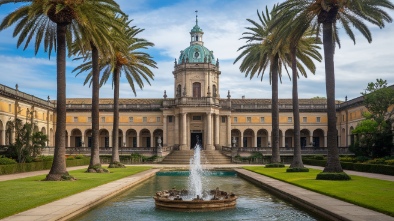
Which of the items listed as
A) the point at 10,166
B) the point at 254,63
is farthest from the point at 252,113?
the point at 10,166

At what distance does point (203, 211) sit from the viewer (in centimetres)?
1742

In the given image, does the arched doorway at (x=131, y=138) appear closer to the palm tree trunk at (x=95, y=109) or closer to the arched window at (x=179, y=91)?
the arched window at (x=179, y=91)

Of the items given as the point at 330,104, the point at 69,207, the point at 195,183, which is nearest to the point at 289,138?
the point at 330,104

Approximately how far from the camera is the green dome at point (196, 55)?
262 ft

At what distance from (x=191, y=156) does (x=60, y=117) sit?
3868 centimetres

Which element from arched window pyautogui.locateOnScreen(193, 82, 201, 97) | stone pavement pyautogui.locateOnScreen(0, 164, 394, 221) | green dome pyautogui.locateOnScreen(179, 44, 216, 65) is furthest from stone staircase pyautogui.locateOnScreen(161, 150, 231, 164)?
stone pavement pyautogui.locateOnScreen(0, 164, 394, 221)

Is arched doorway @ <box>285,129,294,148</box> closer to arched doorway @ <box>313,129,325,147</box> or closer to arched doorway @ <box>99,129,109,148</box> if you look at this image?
arched doorway @ <box>313,129,325,147</box>

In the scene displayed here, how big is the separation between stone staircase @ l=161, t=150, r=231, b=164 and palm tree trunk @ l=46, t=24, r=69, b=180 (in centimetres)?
3443

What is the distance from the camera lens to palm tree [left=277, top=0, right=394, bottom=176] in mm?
28125

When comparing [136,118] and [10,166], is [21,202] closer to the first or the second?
[10,166]

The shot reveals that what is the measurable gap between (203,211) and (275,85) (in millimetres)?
31239

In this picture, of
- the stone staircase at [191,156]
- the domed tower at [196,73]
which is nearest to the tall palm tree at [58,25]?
the stone staircase at [191,156]

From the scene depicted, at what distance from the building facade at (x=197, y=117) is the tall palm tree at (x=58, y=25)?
44459 millimetres

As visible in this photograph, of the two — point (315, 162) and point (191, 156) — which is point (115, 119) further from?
point (315, 162)
